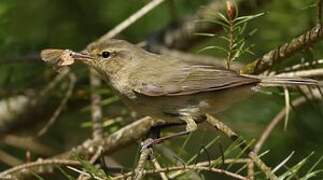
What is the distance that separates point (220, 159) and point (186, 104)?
39.9 inches

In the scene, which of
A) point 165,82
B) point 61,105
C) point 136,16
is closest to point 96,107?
point 61,105

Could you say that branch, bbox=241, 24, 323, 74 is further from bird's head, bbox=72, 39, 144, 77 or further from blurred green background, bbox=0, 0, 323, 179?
bird's head, bbox=72, 39, 144, 77

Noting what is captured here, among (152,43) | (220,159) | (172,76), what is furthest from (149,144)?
(152,43)

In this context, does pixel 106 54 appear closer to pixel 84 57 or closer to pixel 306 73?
pixel 84 57

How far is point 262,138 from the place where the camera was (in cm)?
348

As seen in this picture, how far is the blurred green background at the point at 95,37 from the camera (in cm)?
425

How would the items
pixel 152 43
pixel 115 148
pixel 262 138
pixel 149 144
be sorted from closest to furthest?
1. pixel 149 144
2. pixel 262 138
3. pixel 115 148
4. pixel 152 43

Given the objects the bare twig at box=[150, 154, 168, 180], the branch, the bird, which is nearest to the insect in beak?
the bird

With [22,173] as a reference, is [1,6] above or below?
above

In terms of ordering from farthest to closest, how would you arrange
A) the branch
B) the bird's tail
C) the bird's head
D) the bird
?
1. the bird's head
2. the bird
3. the bird's tail
4. the branch

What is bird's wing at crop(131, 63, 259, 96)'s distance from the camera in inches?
151

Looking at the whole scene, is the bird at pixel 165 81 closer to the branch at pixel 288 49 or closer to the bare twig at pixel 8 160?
the branch at pixel 288 49

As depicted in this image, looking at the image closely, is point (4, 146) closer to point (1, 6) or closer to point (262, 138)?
point (1, 6)

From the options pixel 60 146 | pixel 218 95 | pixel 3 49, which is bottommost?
pixel 60 146
